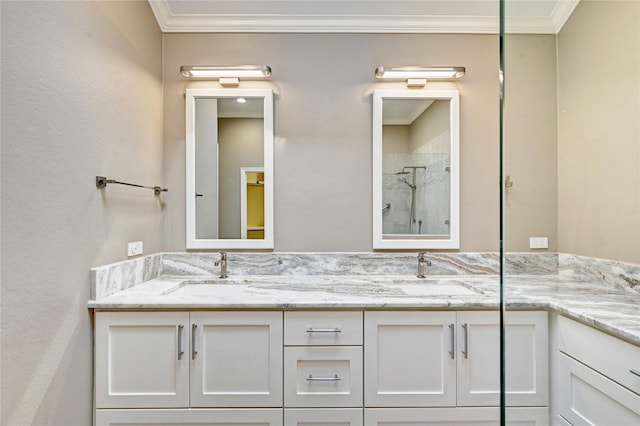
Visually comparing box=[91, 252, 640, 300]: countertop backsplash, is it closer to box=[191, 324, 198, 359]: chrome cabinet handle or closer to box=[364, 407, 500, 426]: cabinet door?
box=[191, 324, 198, 359]: chrome cabinet handle

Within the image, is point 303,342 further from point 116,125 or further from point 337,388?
point 116,125

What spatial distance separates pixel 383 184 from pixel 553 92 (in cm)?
102

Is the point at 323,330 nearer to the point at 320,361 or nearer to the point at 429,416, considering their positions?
the point at 320,361

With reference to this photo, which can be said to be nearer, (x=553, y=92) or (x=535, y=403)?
(x=535, y=403)

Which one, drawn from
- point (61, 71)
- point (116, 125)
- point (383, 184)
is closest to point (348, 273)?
point (383, 184)

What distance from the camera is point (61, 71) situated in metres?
1.17

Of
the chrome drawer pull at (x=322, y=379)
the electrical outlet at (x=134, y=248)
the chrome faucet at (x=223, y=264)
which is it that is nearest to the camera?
the chrome drawer pull at (x=322, y=379)

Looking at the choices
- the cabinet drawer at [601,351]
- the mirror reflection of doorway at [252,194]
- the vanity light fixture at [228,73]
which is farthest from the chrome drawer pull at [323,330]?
the vanity light fixture at [228,73]

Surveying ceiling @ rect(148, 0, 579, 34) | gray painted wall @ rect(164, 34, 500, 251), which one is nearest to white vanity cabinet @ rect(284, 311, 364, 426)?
gray painted wall @ rect(164, 34, 500, 251)

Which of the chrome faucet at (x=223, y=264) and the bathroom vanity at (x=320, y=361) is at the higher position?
the chrome faucet at (x=223, y=264)

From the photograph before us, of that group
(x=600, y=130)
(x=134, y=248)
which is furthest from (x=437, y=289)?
(x=134, y=248)

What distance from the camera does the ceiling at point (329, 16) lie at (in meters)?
1.82

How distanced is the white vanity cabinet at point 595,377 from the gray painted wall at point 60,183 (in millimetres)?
1984

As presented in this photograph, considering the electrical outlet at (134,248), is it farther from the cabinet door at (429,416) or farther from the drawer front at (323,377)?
the cabinet door at (429,416)
